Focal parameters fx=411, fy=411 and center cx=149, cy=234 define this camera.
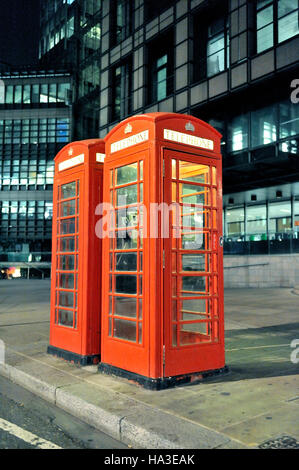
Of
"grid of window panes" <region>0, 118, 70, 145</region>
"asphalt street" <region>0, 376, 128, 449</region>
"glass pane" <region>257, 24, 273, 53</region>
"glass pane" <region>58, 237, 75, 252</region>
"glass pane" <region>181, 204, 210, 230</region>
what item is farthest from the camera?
"grid of window panes" <region>0, 118, 70, 145</region>

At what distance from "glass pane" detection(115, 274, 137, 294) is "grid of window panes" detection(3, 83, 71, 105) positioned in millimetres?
52239

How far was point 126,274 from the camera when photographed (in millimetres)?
4738

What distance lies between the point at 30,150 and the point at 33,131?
2.59m

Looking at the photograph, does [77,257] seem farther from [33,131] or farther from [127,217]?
[33,131]

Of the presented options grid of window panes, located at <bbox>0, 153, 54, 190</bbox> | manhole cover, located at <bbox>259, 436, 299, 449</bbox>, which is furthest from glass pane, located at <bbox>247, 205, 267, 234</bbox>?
grid of window panes, located at <bbox>0, 153, 54, 190</bbox>

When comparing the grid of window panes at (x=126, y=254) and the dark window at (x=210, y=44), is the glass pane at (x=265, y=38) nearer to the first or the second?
the dark window at (x=210, y=44)

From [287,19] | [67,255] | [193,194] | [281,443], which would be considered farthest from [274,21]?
[281,443]

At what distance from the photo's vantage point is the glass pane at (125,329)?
466cm

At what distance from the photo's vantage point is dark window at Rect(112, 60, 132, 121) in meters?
26.3

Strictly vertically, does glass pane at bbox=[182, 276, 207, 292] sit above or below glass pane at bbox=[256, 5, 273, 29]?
below

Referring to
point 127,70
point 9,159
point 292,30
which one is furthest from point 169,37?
point 9,159

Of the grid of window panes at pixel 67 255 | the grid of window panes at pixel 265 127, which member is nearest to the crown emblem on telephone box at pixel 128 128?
the grid of window panes at pixel 67 255

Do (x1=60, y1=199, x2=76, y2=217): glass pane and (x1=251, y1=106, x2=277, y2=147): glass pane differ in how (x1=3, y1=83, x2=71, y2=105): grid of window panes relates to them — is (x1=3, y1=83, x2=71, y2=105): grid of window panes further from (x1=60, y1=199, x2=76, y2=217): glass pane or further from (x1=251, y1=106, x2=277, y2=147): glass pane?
(x1=60, y1=199, x2=76, y2=217): glass pane

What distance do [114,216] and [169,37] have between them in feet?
71.7
